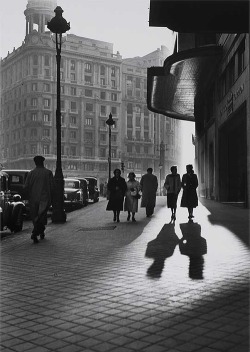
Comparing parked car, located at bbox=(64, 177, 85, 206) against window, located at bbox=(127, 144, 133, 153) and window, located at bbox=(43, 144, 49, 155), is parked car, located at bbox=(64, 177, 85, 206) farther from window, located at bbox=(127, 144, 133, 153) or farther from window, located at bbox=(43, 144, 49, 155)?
window, located at bbox=(127, 144, 133, 153)

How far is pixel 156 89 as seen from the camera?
32750 millimetres

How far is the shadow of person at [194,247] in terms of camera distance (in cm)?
642

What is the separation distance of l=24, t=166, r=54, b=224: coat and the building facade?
3182 inches

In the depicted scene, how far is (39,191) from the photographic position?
9.91m

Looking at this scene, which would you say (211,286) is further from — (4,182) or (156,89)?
(156,89)

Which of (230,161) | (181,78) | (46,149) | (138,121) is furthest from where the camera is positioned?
(138,121)

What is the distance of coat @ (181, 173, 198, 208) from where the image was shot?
1516cm

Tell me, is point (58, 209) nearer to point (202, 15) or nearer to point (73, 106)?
point (202, 15)

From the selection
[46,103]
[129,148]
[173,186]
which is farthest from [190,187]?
[129,148]

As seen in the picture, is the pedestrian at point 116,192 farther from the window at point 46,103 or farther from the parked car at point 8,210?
the window at point 46,103

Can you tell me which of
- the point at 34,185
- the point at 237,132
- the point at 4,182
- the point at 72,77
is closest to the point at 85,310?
the point at 34,185

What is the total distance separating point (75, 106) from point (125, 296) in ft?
317

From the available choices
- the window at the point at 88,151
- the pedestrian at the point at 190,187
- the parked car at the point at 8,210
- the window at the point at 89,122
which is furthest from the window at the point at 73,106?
the parked car at the point at 8,210

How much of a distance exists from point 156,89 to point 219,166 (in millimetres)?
7405
